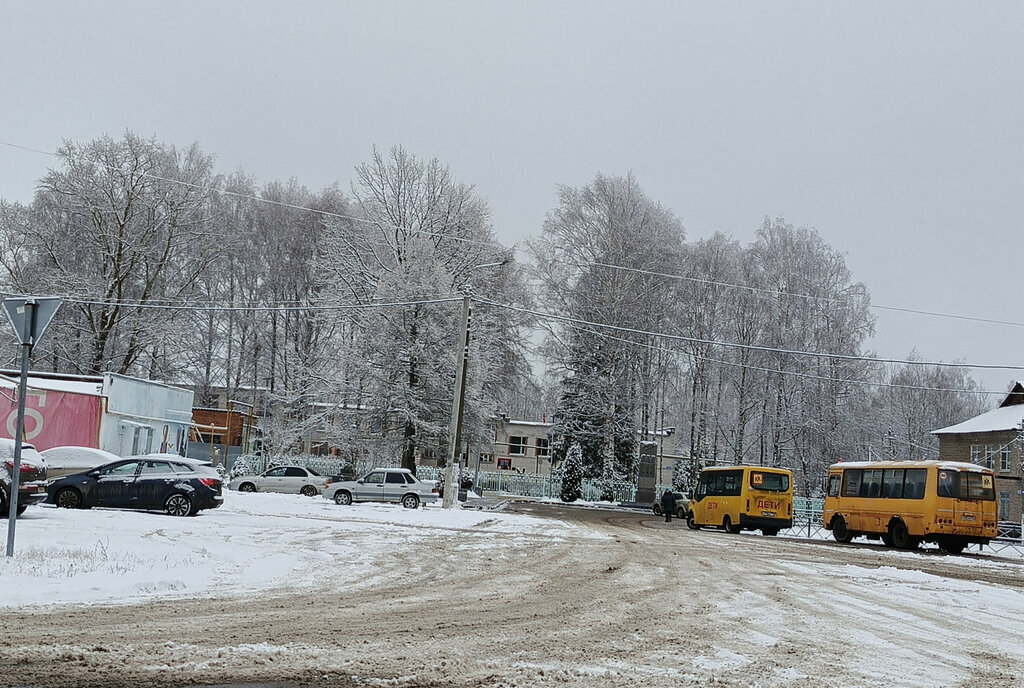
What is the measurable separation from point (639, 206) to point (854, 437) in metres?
16.6

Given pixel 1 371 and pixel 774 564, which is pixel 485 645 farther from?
pixel 1 371

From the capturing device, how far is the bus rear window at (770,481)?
1275 inches

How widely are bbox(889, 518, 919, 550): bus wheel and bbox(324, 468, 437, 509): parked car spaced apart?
52.4 feet

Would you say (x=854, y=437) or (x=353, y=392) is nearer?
(x=353, y=392)

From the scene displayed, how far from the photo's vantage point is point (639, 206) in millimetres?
49688

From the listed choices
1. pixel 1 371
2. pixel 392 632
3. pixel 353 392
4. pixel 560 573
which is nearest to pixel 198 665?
pixel 392 632

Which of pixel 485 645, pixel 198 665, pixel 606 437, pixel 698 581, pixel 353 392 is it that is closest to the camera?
pixel 198 665

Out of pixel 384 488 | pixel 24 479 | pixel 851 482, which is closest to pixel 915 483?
pixel 851 482

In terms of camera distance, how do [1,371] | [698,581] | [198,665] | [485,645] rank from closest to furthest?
[198,665] < [485,645] < [698,581] < [1,371]

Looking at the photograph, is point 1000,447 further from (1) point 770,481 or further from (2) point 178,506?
(2) point 178,506

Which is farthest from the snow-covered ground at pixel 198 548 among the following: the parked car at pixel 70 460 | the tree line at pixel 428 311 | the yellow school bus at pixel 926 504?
the tree line at pixel 428 311

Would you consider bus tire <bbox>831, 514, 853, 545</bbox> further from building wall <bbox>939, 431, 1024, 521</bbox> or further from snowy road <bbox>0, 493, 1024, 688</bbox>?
building wall <bbox>939, 431, 1024, 521</bbox>

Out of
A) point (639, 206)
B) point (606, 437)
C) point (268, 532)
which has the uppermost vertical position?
point (639, 206)

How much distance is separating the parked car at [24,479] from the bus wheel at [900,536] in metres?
22.1
